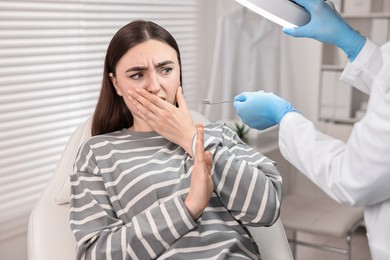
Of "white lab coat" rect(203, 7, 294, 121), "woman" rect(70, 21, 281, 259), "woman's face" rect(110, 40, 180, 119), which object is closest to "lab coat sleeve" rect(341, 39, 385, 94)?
"woman" rect(70, 21, 281, 259)

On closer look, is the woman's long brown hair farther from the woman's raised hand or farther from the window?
the window

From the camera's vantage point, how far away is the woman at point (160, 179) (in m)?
1.22

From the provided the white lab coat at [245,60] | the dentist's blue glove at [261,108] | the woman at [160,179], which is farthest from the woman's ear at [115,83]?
the white lab coat at [245,60]

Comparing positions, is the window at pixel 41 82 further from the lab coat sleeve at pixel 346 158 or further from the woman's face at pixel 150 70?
the lab coat sleeve at pixel 346 158

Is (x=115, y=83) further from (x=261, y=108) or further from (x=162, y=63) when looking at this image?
(x=261, y=108)

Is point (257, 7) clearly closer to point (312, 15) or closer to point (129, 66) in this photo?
point (312, 15)

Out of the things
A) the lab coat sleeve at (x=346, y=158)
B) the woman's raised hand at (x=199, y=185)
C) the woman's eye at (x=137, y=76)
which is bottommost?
the woman's raised hand at (x=199, y=185)

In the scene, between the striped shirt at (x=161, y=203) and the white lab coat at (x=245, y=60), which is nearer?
the striped shirt at (x=161, y=203)

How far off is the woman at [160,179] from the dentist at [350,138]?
0.16 meters

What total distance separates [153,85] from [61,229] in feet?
1.60

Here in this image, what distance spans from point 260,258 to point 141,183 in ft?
1.28

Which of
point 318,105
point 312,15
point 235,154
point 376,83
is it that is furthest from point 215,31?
point 376,83

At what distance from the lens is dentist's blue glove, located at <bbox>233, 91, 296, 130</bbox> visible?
3.99ft

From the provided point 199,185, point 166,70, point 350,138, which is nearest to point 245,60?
point 166,70
